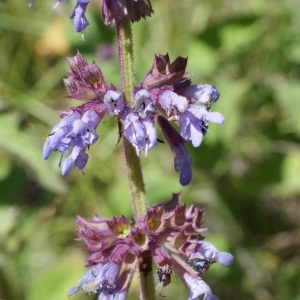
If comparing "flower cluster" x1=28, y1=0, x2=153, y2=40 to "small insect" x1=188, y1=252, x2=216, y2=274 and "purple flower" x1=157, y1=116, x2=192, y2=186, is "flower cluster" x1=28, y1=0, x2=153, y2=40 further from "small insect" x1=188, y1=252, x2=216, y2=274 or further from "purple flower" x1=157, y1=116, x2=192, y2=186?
"small insect" x1=188, y1=252, x2=216, y2=274

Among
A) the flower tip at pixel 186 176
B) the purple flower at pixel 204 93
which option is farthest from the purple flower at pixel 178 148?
the purple flower at pixel 204 93

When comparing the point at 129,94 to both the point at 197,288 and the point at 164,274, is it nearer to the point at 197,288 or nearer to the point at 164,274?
the point at 164,274

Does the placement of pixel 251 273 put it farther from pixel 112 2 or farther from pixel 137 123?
pixel 112 2

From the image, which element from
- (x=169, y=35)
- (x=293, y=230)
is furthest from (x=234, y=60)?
(x=293, y=230)

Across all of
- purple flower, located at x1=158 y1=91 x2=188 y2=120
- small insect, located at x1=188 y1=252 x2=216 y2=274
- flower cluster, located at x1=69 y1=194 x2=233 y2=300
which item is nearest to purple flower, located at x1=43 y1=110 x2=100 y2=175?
purple flower, located at x1=158 y1=91 x2=188 y2=120

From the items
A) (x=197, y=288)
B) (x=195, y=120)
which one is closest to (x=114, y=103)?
(x=195, y=120)

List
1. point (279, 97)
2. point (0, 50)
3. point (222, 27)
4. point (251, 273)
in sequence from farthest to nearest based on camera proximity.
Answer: point (0, 50) < point (222, 27) < point (279, 97) < point (251, 273)
